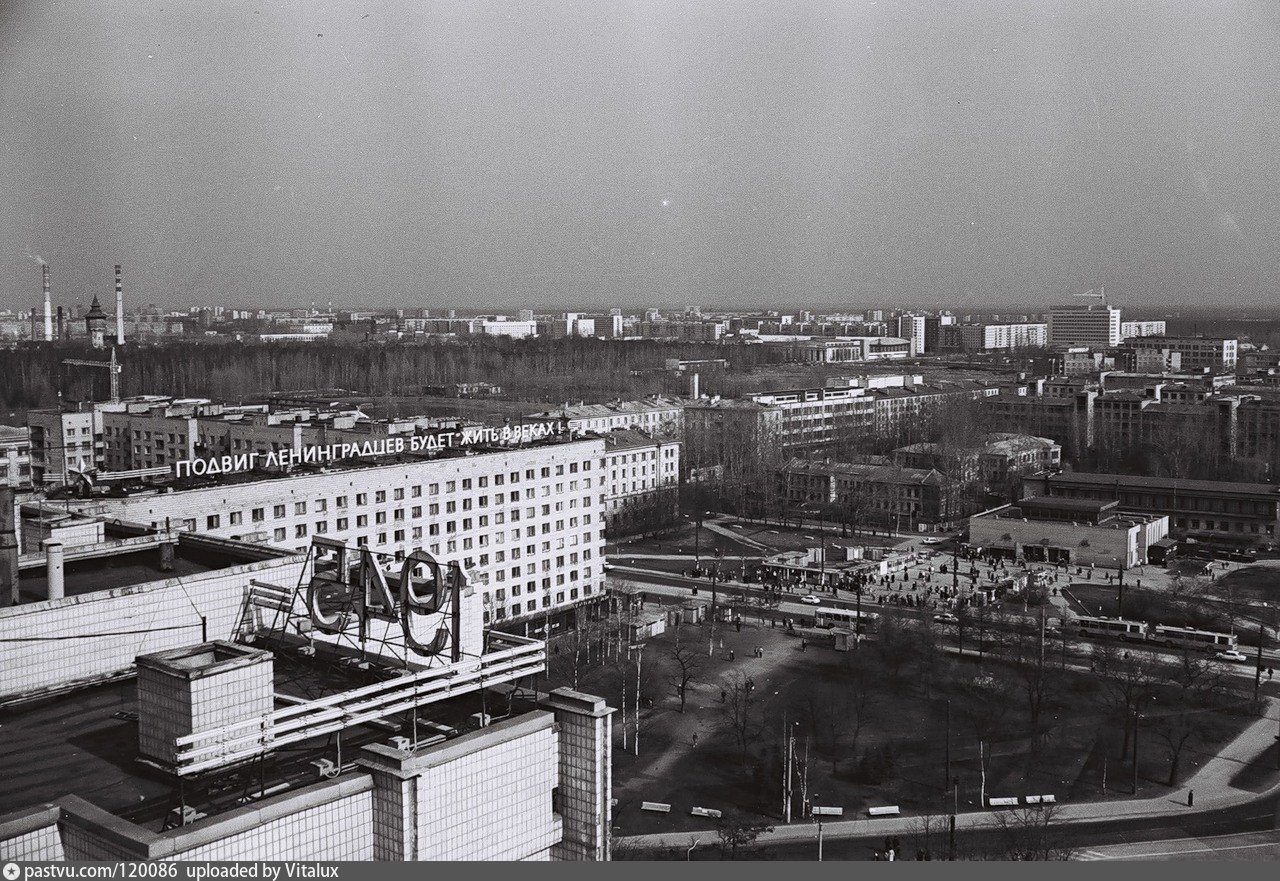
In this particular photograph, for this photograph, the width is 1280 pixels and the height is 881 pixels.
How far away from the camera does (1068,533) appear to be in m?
13.5

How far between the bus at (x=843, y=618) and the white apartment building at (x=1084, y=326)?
28637mm

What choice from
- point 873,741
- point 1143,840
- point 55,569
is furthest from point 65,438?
point 1143,840

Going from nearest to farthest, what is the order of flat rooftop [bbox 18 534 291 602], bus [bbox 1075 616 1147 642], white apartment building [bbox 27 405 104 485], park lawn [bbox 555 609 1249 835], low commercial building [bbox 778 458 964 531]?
flat rooftop [bbox 18 534 291 602] → park lawn [bbox 555 609 1249 835] → bus [bbox 1075 616 1147 642] → white apartment building [bbox 27 405 104 485] → low commercial building [bbox 778 458 964 531]

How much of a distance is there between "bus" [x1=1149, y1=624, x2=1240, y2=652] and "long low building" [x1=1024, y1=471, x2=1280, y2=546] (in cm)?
528

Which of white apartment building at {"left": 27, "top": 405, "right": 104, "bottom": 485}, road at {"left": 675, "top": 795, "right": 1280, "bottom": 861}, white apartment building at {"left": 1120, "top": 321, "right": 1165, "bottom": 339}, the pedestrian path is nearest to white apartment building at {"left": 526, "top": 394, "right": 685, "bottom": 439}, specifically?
white apartment building at {"left": 27, "top": 405, "right": 104, "bottom": 485}

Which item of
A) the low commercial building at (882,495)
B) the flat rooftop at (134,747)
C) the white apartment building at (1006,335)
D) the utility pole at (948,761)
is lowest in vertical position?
the utility pole at (948,761)

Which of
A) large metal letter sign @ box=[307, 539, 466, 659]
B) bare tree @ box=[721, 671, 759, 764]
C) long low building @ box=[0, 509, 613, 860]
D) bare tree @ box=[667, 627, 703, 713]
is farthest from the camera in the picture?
bare tree @ box=[667, 627, 703, 713]

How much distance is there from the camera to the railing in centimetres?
227

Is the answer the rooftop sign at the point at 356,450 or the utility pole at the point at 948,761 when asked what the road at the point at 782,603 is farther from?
the utility pole at the point at 948,761

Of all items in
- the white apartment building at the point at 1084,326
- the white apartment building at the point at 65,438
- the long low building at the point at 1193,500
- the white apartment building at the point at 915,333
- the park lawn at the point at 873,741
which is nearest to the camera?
the park lawn at the point at 873,741

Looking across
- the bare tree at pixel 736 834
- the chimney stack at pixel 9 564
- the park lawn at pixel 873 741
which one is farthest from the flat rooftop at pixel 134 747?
the park lawn at pixel 873 741

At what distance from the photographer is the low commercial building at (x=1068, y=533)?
13.2 metres

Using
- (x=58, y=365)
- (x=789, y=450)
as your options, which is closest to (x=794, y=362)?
(x=789, y=450)

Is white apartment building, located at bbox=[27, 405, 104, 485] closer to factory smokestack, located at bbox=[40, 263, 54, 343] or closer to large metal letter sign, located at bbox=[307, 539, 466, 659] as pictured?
factory smokestack, located at bbox=[40, 263, 54, 343]
